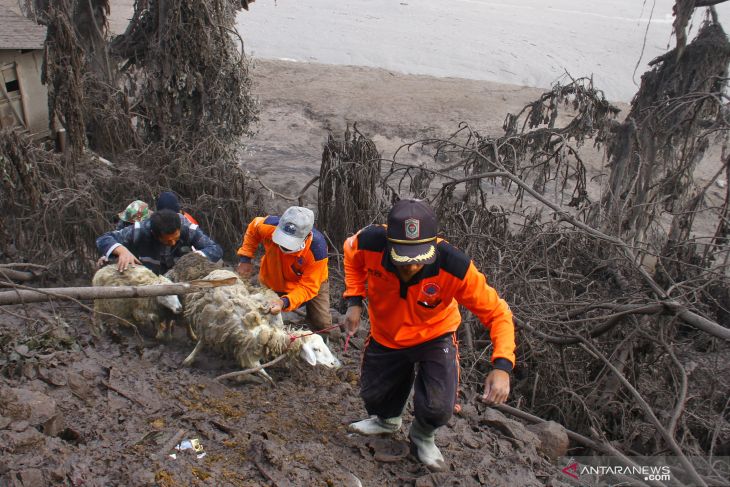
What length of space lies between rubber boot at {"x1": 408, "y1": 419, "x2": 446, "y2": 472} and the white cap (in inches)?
66.4

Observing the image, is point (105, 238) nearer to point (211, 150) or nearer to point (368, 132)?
point (211, 150)

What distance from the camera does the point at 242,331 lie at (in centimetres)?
462

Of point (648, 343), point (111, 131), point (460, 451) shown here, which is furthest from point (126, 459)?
point (111, 131)

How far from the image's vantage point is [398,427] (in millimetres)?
4207

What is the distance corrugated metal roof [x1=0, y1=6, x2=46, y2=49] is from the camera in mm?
10609

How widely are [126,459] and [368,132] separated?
12.5 meters

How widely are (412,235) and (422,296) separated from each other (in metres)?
0.47

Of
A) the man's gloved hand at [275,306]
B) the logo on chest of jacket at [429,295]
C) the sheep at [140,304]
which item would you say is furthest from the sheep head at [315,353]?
the logo on chest of jacket at [429,295]

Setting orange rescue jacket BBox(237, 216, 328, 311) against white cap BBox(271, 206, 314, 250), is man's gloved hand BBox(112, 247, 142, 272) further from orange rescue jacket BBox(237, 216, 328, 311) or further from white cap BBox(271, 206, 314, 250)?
white cap BBox(271, 206, 314, 250)

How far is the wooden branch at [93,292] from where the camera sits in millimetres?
3783

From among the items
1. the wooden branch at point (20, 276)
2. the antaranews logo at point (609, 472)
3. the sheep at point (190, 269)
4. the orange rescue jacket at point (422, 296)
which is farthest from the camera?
the wooden branch at point (20, 276)

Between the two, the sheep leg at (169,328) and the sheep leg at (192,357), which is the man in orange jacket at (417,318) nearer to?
the sheep leg at (192,357)

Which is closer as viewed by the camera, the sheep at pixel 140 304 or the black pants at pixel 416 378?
the black pants at pixel 416 378

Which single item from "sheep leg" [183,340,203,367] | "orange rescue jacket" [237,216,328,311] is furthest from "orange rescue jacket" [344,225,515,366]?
"sheep leg" [183,340,203,367]
